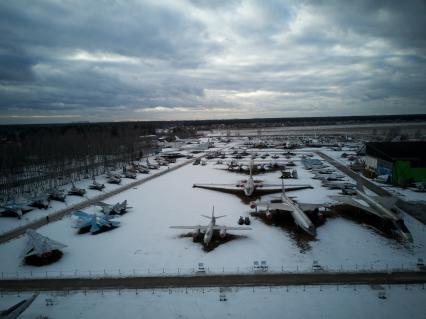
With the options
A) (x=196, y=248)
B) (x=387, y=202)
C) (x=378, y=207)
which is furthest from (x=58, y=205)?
(x=387, y=202)

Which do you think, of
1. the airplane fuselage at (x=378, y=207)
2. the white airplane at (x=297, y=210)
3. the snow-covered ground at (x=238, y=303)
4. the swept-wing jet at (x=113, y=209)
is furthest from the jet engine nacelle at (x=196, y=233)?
the airplane fuselage at (x=378, y=207)

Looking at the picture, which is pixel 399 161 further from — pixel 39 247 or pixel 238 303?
pixel 39 247

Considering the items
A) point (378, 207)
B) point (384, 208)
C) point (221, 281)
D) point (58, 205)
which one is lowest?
point (58, 205)

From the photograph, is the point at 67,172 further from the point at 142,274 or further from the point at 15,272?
the point at 142,274

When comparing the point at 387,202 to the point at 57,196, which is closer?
the point at 387,202

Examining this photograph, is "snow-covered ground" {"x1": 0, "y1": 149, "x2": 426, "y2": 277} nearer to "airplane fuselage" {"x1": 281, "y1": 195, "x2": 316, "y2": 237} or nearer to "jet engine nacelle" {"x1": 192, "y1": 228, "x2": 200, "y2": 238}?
"jet engine nacelle" {"x1": 192, "y1": 228, "x2": 200, "y2": 238}

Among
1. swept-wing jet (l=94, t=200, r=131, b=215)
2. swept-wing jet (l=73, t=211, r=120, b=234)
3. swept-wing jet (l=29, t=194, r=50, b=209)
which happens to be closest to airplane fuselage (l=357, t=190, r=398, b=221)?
swept-wing jet (l=73, t=211, r=120, b=234)
